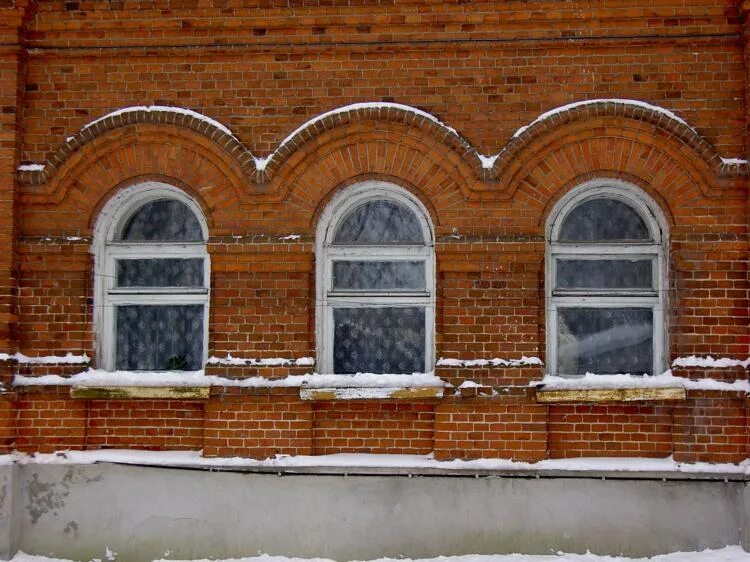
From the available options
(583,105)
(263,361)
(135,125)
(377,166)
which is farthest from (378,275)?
(135,125)

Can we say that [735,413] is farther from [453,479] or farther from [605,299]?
[453,479]

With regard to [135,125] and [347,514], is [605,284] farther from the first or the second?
[135,125]

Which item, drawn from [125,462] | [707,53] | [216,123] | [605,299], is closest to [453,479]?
[605,299]

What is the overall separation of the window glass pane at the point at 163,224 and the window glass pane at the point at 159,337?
0.62 metres

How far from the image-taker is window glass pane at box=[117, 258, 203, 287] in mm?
A: 6316

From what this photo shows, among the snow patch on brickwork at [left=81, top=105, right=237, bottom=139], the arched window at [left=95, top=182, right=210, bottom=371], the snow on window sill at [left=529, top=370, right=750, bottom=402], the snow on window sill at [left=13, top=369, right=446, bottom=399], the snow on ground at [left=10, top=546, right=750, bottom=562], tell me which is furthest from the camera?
the arched window at [left=95, top=182, right=210, bottom=371]

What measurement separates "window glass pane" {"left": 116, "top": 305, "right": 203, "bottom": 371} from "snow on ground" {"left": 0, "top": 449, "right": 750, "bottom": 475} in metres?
0.77

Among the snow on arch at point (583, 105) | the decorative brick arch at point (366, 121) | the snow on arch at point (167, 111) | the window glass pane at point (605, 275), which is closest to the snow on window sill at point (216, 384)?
the window glass pane at point (605, 275)

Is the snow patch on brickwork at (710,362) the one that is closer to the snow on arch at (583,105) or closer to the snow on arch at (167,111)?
the snow on arch at (583,105)

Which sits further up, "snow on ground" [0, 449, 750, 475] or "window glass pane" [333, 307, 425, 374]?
"window glass pane" [333, 307, 425, 374]

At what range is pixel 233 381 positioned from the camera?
233 inches

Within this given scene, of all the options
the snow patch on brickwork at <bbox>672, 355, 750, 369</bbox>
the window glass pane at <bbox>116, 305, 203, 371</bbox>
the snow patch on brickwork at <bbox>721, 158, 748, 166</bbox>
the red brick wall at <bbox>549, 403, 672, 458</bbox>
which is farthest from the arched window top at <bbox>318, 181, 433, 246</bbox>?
the snow patch on brickwork at <bbox>721, 158, 748, 166</bbox>

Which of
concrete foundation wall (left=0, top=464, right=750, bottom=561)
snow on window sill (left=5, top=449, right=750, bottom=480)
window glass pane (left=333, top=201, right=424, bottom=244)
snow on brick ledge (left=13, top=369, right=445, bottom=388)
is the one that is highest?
window glass pane (left=333, top=201, right=424, bottom=244)

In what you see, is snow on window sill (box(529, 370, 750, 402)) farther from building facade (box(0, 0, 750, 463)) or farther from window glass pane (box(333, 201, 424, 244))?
window glass pane (box(333, 201, 424, 244))
